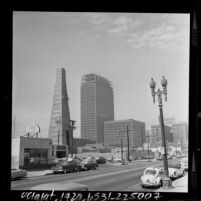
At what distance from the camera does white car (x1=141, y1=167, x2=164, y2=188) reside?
4.03m

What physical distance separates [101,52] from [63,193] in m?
1.85

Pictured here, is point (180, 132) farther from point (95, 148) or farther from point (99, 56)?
point (99, 56)

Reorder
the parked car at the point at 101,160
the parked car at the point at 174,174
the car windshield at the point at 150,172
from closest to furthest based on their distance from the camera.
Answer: the parked car at the point at 174,174 → the car windshield at the point at 150,172 → the parked car at the point at 101,160

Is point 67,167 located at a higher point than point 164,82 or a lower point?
lower

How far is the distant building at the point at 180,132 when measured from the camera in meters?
4.00

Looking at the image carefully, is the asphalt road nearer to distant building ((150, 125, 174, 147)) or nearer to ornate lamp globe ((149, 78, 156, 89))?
distant building ((150, 125, 174, 147))

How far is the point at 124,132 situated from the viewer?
164 inches

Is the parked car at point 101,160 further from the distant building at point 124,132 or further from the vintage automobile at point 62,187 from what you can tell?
the vintage automobile at point 62,187

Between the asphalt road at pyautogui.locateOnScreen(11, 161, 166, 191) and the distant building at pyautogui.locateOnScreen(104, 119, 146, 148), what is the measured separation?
0.29 m

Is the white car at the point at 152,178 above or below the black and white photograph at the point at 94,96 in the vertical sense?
below

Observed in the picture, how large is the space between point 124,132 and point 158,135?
1.44 feet

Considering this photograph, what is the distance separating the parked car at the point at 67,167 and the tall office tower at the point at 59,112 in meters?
0.22

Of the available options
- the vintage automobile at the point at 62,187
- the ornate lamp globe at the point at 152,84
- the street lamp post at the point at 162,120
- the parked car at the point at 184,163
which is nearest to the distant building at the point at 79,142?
the vintage automobile at the point at 62,187

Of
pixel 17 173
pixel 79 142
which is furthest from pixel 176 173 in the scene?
pixel 17 173
